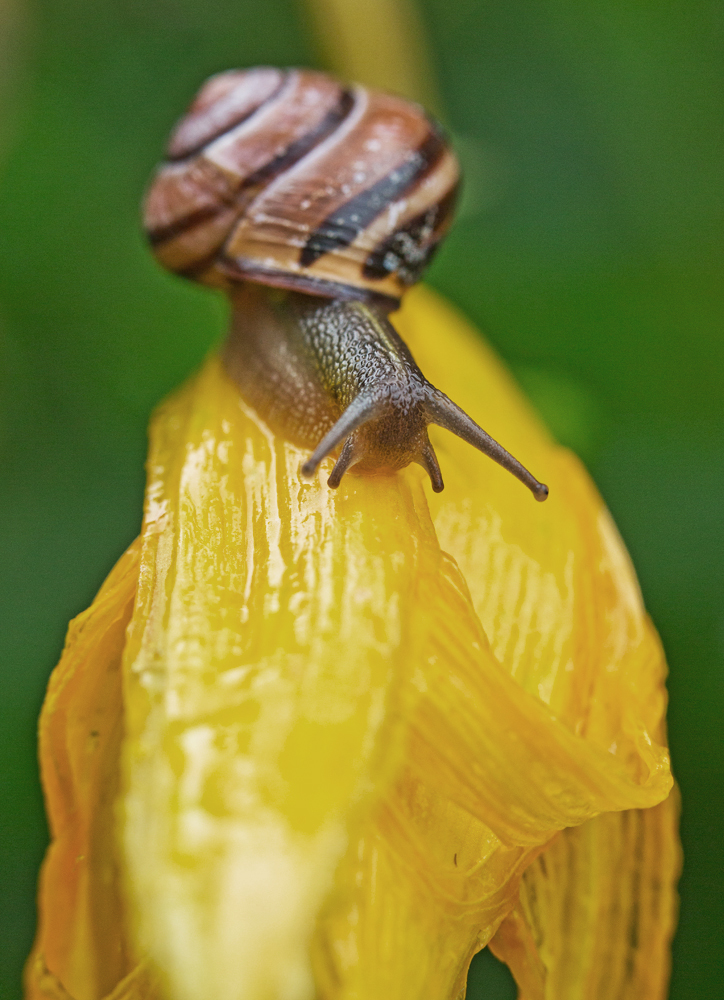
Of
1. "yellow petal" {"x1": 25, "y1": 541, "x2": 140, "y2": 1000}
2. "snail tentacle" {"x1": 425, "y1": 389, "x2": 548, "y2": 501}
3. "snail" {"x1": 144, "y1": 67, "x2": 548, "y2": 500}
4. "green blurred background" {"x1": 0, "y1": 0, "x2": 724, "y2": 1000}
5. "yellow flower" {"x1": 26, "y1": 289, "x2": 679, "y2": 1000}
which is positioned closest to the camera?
"yellow flower" {"x1": 26, "y1": 289, "x2": 679, "y2": 1000}

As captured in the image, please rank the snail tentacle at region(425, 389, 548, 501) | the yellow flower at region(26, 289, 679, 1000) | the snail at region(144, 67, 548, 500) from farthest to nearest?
the snail at region(144, 67, 548, 500) → the snail tentacle at region(425, 389, 548, 501) → the yellow flower at region(26, 289, 679, 1000)

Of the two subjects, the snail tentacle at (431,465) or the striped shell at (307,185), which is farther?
the striped shell at (307,185)

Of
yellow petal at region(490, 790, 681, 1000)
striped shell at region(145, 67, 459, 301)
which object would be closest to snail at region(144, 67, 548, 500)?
striped shell at region(145, 67, 459, 301)

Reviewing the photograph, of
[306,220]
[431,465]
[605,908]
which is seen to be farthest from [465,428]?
[605,908]

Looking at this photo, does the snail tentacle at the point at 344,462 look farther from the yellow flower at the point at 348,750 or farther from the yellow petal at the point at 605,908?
the yellow petal at the point at 605,908

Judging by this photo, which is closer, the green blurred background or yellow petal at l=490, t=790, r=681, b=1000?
yellow petal at l=490, t=790, r=681, b=1000

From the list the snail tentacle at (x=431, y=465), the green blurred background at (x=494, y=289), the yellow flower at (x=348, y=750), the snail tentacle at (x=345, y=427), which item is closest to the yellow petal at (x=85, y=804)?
the yellow flower at (x=348, y=750)

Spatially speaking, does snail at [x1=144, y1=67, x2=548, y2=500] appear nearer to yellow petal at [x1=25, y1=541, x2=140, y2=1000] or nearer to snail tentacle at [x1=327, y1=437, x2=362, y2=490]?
snail tentacle at [x1=327, y1=437, x2=362, y2=490]
